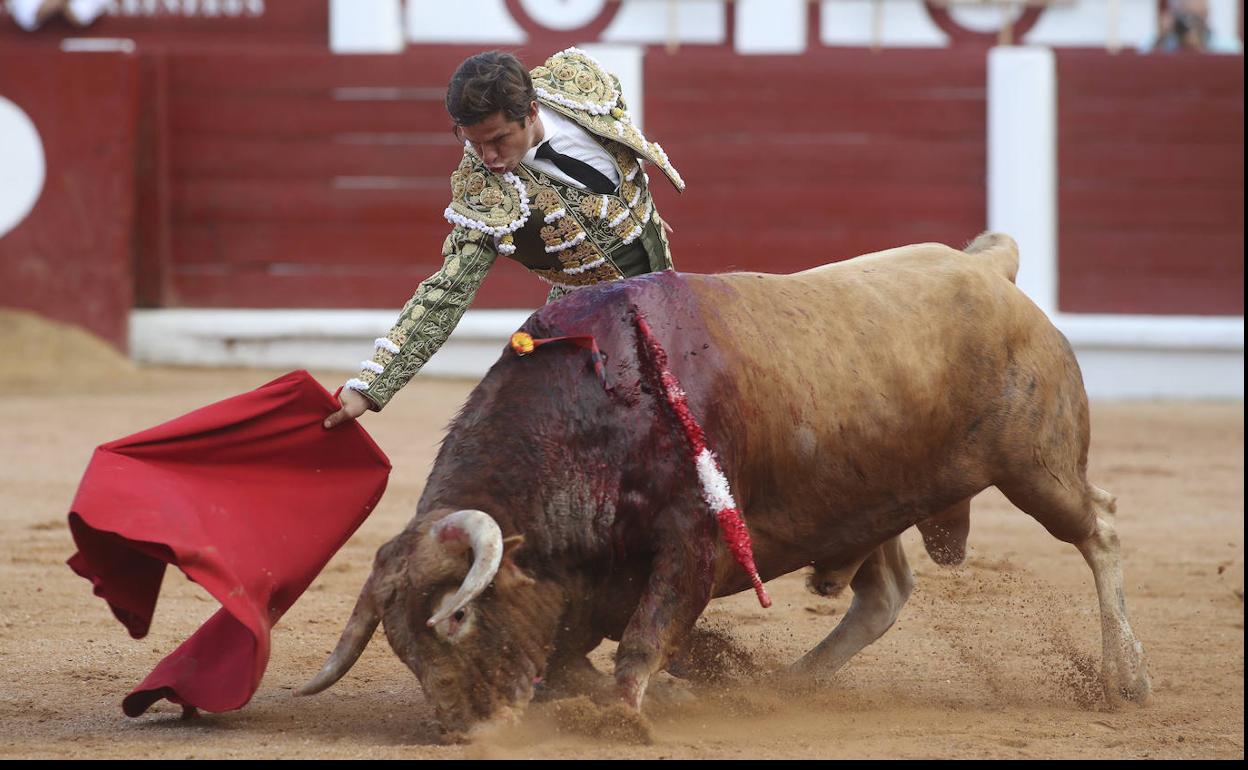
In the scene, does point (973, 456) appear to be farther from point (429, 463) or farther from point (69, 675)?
point (429, 463)

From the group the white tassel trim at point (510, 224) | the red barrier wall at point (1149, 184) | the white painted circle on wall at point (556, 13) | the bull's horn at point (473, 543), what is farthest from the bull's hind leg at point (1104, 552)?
the white painted circle on wall at point (556, 13)

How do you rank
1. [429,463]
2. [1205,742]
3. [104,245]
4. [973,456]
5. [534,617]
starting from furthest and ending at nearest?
[104,245], [429,463], [973,456], [1205,742], [534,617]

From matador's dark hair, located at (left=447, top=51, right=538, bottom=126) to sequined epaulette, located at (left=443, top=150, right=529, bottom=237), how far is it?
0.15m

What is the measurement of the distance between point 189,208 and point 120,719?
5.53 m

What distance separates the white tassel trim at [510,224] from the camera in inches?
118

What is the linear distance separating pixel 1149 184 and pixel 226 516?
6.22 meters

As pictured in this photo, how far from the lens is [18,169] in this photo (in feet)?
25.6

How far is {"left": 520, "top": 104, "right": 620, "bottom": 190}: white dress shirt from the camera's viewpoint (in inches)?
120

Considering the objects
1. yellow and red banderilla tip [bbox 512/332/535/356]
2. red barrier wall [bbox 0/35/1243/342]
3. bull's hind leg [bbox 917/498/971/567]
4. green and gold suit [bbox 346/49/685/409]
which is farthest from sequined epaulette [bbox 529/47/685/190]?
red barrier wall [bbox 0/35/1243/342]

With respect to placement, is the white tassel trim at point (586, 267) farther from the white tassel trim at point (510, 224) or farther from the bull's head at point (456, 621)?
the bull's head at point (456, 621)

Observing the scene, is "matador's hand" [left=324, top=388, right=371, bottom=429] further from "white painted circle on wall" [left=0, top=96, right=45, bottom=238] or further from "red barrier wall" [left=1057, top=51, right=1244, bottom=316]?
"red barrier wall" [left=1057, top=51, right=1244, bottom=316]

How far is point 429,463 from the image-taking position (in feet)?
19.1

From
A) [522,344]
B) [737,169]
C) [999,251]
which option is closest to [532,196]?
[522,344]

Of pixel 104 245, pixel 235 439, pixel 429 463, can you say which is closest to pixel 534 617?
pixel 235 439
